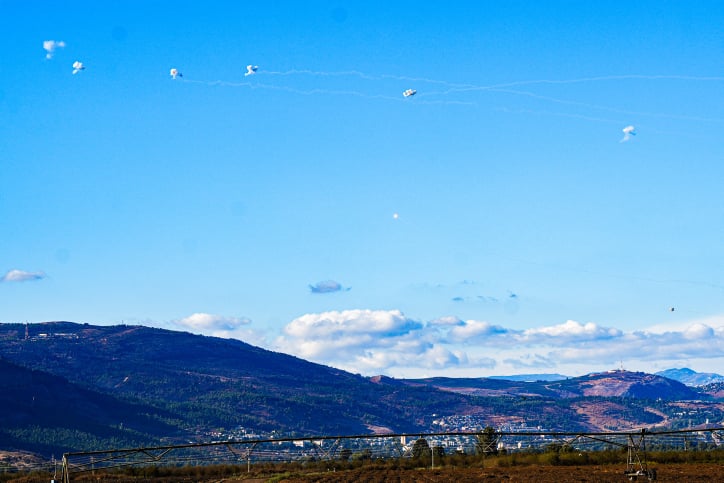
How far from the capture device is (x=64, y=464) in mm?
66812

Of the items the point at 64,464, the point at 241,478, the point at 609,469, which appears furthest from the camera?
the point at 241,478

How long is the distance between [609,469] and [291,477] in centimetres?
3072

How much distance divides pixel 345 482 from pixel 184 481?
25.9 metres

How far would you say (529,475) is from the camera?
8488 centimetres

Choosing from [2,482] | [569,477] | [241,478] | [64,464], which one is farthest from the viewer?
[2,482]

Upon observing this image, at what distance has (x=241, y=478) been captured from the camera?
99.9 metres

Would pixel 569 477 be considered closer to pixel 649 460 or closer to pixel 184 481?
pixel 649 460

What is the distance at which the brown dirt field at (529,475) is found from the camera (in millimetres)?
77250

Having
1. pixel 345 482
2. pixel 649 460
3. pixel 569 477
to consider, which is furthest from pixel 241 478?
pixel 649 460

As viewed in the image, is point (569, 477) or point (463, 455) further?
point (463, 455)

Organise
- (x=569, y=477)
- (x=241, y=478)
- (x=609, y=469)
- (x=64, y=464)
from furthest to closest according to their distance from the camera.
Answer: (x=241, y=478) < (x=609, y=469) < (x=569, y=477) < (x=64, y=464)

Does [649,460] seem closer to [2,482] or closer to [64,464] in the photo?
[64,464]

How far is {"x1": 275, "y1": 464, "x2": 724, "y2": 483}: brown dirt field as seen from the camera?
7725cm

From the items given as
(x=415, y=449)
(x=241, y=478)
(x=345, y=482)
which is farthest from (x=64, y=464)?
(x=415, y=449)
